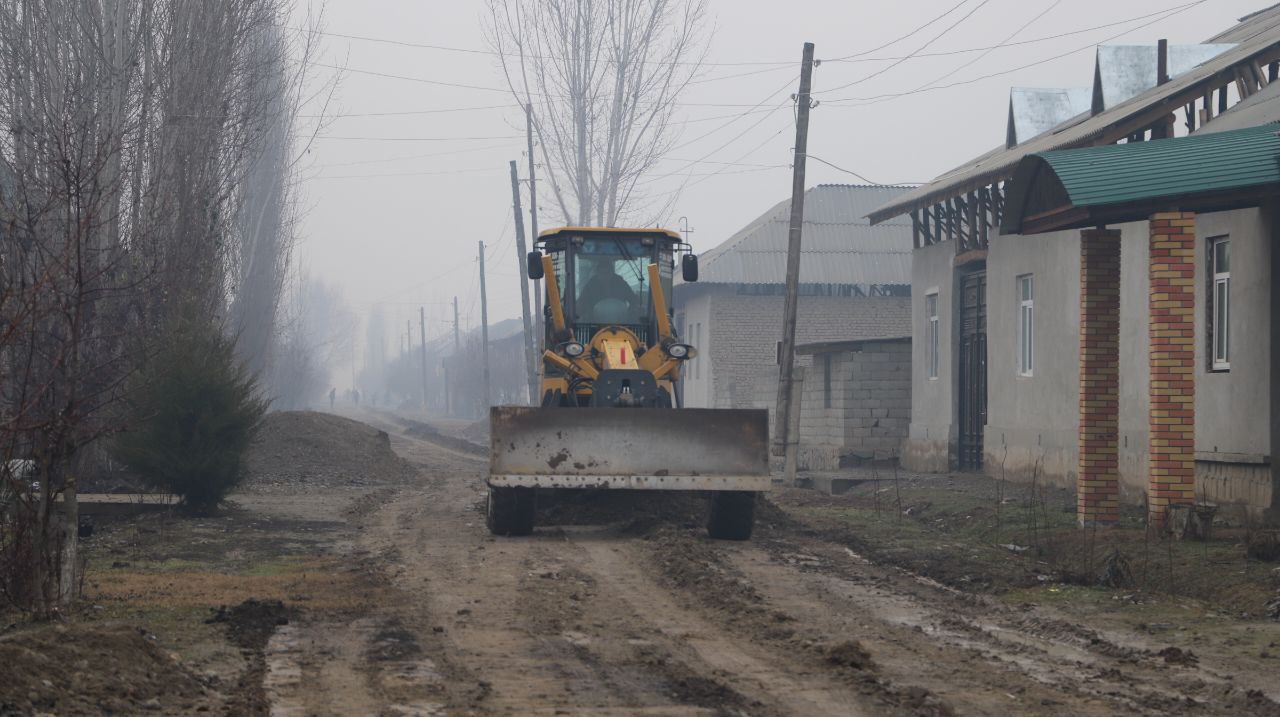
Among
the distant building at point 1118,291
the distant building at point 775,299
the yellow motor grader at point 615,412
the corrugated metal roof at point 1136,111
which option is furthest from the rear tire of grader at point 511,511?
the distant building at point 775,299

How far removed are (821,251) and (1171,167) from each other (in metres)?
31.8

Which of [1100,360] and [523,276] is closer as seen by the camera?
[1100,360]

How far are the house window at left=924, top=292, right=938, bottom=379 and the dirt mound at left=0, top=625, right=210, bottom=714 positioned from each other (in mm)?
22371

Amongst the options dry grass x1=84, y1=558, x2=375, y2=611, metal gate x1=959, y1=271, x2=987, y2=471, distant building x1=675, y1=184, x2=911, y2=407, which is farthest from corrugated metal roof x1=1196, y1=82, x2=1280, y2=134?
distant building x1=675, y1=184, x2=911, y2=407

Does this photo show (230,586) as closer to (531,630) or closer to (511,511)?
(531,630)

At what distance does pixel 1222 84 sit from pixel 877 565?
1006cm

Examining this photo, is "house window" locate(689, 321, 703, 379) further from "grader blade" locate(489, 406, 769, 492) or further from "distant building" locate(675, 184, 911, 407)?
"grader blade" locate(489, 406, 769, 492)

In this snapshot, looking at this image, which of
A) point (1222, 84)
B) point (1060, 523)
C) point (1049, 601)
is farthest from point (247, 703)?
point (1222, 84)

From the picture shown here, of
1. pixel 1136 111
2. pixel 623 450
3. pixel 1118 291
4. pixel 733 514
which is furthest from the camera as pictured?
pixel 1136 111

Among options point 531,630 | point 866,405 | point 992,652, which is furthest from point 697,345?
point 992,652

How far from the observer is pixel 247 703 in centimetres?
624

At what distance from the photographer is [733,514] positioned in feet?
45.6

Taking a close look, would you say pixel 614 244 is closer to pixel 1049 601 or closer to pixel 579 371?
pixel 579 371

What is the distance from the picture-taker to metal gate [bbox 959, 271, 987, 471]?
25.2 metres
